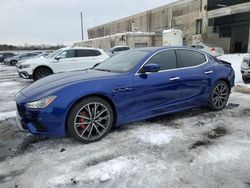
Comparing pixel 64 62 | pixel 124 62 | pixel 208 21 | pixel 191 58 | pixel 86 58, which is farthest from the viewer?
pixel 208 21

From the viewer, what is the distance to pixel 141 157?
11.3 ft

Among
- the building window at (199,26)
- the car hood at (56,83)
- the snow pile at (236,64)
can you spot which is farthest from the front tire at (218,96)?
the building window at (199,26)

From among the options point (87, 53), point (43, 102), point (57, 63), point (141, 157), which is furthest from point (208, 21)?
point (43, 102)

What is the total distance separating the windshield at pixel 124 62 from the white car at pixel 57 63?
6.25m

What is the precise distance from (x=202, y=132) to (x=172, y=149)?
94 cm

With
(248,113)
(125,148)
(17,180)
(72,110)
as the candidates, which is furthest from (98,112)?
(248,113)

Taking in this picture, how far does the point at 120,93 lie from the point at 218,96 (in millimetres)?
2627

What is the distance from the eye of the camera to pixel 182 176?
296cm

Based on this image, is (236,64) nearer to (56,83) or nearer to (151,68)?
(151,68)

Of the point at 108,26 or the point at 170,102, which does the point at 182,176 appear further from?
the point at 108,26

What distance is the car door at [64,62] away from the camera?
10.9m

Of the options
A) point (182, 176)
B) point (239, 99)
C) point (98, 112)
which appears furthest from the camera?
point (239, 99)

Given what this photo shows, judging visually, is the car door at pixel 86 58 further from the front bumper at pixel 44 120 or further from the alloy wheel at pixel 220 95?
the front bumper at pixel 44 120

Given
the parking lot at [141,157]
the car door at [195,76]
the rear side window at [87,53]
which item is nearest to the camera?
the parking lot at [141,157]
